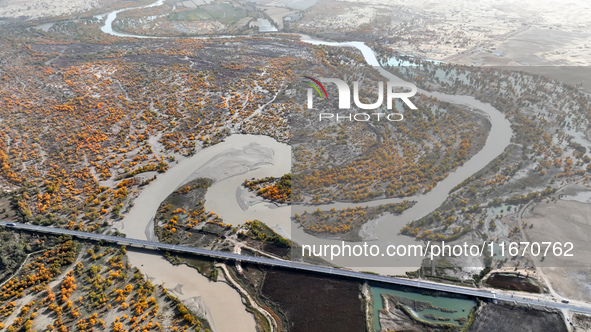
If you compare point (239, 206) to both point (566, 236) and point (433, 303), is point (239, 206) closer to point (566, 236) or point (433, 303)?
point (433, 303)

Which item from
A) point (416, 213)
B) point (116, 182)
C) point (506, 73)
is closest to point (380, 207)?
point (416, 213)

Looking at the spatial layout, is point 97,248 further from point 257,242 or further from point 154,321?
point 257,242

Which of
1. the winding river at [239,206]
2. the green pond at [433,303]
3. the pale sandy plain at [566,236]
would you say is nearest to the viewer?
the green pond at [433,303]

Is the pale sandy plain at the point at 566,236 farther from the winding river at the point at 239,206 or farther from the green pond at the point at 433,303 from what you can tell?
the winding river at the point at 239,206

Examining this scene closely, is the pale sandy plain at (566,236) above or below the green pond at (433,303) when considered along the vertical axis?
above

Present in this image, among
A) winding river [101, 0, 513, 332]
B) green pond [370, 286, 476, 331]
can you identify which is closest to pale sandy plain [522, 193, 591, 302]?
green pond [370, 286, 476, 331]

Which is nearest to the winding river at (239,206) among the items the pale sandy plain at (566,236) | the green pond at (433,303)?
the green pond at (433,303)
